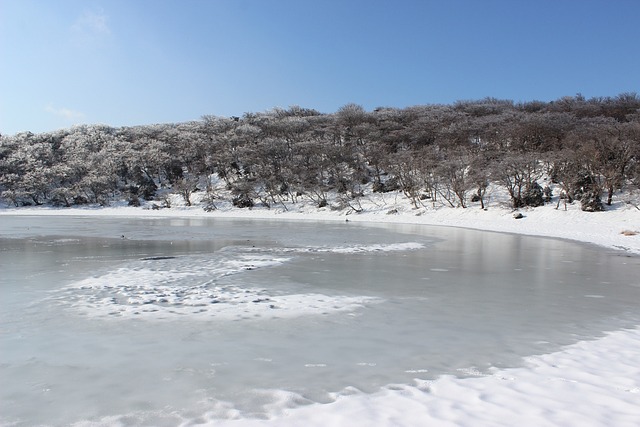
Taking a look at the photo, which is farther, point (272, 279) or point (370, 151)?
point (370, 151)

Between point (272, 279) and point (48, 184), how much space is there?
186ft

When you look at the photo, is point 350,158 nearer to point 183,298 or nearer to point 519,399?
point 183,298

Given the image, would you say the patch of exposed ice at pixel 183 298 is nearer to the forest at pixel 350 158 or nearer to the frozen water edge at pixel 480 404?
the frozen water edge at pixel 480 404

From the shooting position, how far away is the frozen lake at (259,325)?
4.27m

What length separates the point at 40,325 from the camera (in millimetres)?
6559

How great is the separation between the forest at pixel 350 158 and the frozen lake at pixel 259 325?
23.5 meters

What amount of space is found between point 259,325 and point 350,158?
1753 inches

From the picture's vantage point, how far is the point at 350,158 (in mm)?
50281

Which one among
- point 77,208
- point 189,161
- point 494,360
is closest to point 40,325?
point 494,360

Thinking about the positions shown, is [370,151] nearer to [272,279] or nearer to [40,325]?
[272,279]

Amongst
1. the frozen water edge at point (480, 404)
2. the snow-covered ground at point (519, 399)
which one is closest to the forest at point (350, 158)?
the snow-covered ground at point (519, 399)

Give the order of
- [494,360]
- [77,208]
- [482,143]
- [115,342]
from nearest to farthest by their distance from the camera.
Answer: [494,360], [115,342], [482,143], [77,208]

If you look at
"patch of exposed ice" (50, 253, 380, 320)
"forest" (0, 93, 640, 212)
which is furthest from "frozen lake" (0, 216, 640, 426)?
"forest" (0, 93, 640, 212)

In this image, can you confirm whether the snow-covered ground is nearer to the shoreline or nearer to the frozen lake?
the frozen lake
